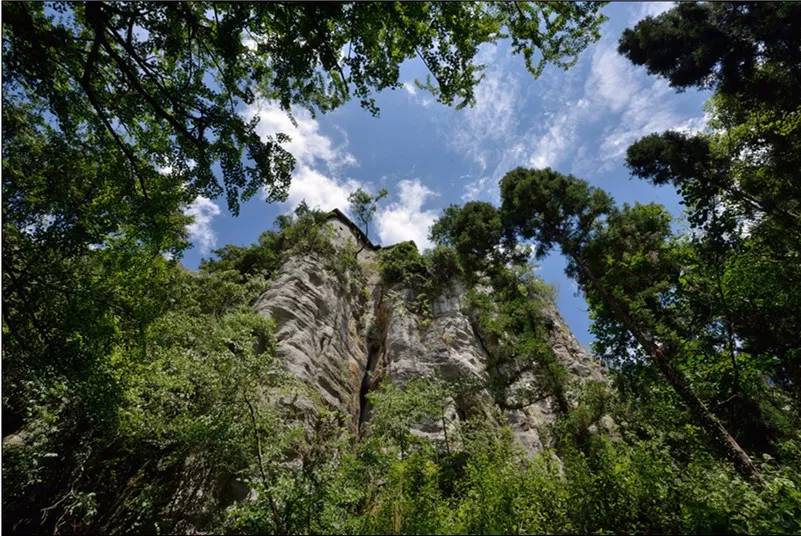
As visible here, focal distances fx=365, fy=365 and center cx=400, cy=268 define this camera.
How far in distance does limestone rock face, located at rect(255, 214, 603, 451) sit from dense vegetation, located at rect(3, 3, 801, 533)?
6.35 ft

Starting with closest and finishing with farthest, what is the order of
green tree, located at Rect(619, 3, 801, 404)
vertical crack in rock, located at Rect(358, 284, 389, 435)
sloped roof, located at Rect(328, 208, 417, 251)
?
green tree, located at Rect(619, 3, 801, 404) < vertical crack in rock, located at Rect(358, 284, 389, 435) < sloped roof, located at Rect(328, 208, 417, 251)

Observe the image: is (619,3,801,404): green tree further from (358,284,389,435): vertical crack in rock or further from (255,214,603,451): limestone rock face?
(358,284,389,435): vertical crack in rock

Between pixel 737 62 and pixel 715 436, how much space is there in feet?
35.0

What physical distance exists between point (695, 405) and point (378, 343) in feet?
43.3

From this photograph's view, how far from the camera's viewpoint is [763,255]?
10.9 meters

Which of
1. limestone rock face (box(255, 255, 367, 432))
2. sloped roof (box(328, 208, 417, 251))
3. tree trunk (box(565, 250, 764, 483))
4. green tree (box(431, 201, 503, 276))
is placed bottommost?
tree trunk (box(565, 250, 764, 483))

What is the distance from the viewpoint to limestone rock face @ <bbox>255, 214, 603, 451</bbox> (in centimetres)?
1379

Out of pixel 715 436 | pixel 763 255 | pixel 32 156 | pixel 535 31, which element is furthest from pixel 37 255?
pixel 763 255

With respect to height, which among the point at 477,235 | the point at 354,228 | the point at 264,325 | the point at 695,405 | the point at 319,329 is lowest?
the point at 695,405

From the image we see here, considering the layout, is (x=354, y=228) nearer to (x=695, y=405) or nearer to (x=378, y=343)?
(x=378, y=343)

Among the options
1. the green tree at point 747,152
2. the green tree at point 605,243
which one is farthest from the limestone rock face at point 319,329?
the green tree at point 747,152

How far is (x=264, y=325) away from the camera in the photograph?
1246 cm

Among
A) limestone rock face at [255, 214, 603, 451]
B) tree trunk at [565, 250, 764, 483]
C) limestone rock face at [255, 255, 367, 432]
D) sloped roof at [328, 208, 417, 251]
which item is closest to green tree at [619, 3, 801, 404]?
tree trunk at [565, 250, 764, 483]

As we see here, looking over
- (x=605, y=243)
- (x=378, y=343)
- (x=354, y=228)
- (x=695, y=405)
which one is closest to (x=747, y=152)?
(x=605, y=243)
